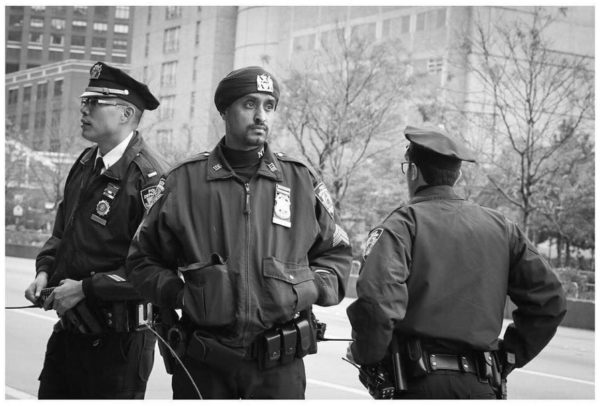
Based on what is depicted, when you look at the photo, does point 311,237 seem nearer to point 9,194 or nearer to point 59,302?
point 59,302

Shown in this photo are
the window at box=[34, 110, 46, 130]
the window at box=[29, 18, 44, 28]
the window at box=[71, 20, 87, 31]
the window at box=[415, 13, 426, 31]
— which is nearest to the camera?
the window at box=[415, 13, 426, 31]

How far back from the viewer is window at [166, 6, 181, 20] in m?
69.7

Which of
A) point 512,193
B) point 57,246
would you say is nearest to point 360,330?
point 57,246

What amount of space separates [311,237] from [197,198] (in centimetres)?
52

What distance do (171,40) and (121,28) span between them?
153 feet

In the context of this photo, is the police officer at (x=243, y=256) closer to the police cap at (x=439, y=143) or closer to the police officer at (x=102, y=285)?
the police cap at (x=439, y=143)

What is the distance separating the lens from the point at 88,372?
441 centimetres

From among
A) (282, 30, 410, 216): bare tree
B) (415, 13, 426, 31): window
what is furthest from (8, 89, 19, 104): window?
(282, 30, 410, 216): bare tree

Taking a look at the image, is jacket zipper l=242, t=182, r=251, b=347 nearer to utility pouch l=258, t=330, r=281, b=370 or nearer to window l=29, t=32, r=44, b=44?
utility pouch l=258, t=330, r=281, b=370

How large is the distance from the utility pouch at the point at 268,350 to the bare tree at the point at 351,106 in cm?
2139

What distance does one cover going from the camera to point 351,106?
26.2 m

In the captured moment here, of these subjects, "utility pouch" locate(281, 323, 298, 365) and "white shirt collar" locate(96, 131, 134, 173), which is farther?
"white shirt collar" locate(96, 131, 134, 173)

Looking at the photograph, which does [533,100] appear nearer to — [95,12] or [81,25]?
[81,25]

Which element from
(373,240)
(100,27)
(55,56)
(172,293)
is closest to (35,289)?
(172,293)
